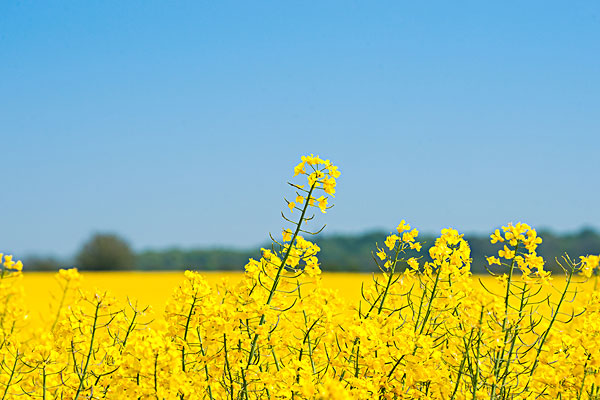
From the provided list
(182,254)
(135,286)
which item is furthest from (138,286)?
(182,254)

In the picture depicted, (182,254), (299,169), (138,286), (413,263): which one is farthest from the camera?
(182,254)

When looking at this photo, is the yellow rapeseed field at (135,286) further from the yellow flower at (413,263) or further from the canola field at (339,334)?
the yellow flower at (413,263)

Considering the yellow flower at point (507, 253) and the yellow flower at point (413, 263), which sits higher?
the yellow flower at point (507, 253)

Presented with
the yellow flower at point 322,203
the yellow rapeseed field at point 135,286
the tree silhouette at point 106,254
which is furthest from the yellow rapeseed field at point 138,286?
the yellow flower at point 322,203

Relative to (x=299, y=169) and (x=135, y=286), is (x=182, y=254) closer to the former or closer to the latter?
(x=135, y=286)

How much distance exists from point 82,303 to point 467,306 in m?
2.76

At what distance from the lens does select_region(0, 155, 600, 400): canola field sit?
147 inches

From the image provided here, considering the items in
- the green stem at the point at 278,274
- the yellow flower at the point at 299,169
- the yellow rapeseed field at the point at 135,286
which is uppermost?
the yellow flower at the point at 299,169

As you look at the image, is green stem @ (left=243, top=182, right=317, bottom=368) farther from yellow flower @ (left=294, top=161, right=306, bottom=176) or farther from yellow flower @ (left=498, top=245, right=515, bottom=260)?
yellow flower @ (left=498, top=245, right=515, bottom=260)

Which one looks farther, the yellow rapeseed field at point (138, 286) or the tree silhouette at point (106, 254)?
the tree silhouette at point (106, 254)

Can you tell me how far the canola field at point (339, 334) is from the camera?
3.72 metres

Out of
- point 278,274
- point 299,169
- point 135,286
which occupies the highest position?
point 299,169

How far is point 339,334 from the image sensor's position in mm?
4051

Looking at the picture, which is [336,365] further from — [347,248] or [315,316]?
[347,248]
